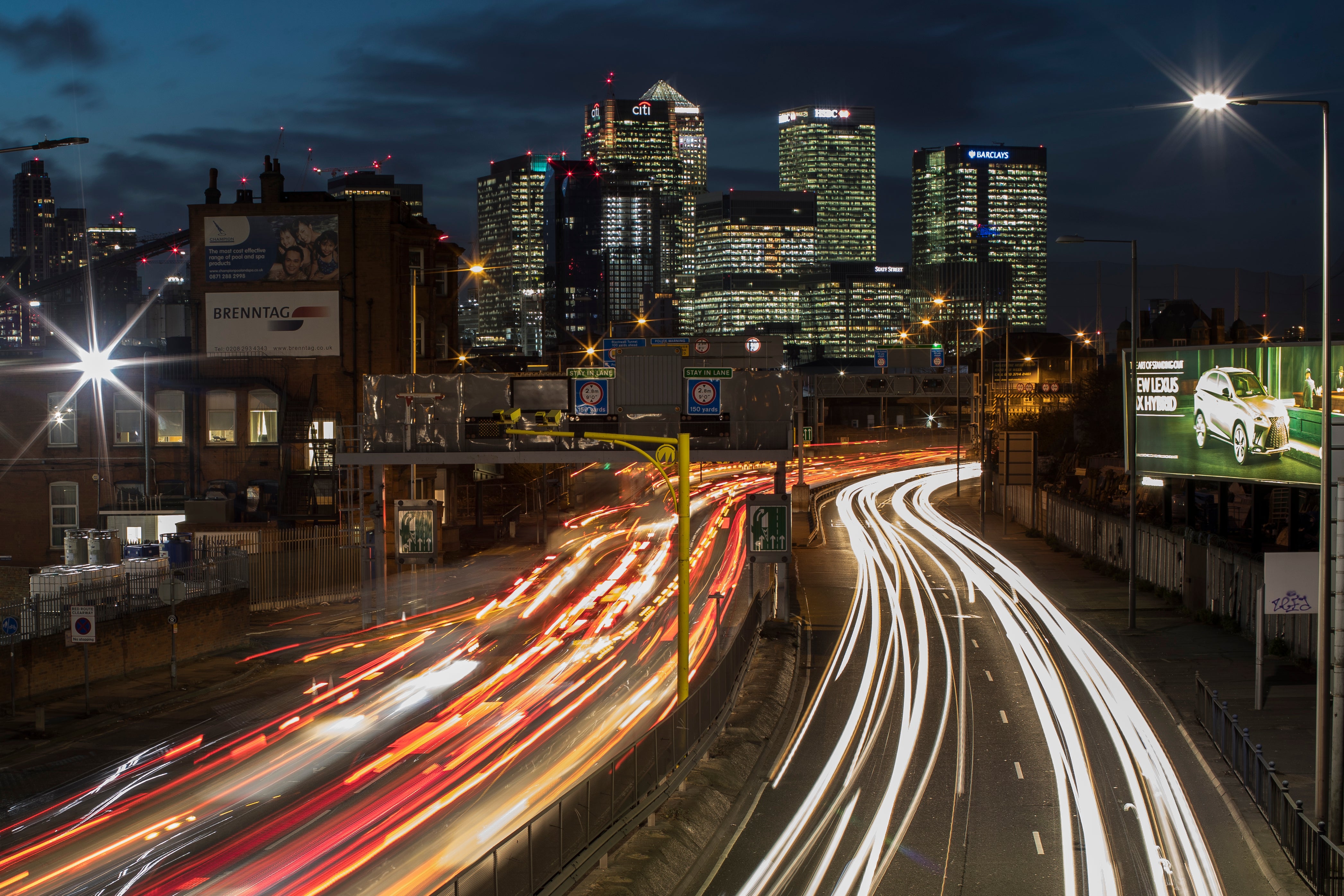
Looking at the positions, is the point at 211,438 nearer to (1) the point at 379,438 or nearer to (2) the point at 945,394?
(1) the point at 379,438

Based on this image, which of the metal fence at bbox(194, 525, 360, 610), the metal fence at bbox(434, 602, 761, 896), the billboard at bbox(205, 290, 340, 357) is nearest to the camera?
Result: the metal fence at bbox(434, 602, 761, 896)

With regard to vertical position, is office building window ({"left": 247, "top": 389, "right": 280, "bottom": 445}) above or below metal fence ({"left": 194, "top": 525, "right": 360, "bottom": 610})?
above

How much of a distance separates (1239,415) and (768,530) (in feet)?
47.9

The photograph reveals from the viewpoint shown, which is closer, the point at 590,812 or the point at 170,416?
the point at 590,812

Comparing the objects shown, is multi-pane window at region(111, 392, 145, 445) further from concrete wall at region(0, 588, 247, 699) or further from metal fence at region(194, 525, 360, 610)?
concrete wall at region(0, 588, 247, 699)

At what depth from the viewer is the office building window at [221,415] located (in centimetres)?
4775

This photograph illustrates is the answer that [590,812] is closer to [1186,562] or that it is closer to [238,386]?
[1186,562]

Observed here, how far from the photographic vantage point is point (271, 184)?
166 feet

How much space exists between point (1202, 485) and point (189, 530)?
42470 millimetres

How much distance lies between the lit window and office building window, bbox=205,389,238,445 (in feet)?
18.8

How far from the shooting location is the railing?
45.2ft

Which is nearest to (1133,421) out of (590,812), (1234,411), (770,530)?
(1234,411)

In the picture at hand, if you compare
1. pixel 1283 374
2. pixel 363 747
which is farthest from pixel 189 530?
pixel 1283 374

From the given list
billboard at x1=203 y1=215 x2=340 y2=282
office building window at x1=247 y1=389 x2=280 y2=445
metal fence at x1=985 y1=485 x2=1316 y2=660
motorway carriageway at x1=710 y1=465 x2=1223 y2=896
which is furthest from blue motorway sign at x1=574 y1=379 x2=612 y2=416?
office building window at x1=247 y1=389 x2=280 y2=445
